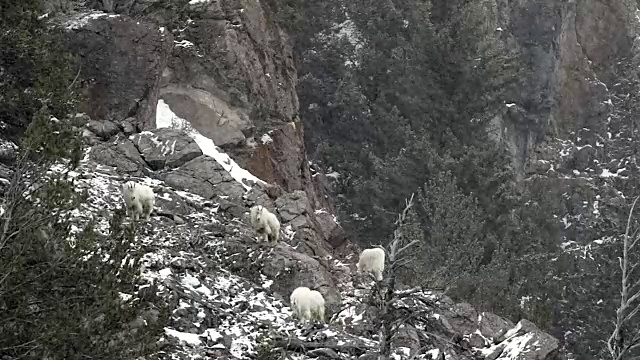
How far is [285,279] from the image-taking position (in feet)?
39.0

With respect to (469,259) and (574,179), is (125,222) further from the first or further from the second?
(574,179)

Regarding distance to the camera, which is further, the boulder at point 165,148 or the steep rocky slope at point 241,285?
the boulder at point 165,148

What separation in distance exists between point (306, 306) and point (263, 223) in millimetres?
2609

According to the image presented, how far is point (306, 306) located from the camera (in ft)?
33.8

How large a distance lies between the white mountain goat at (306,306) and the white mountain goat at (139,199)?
8.65ft

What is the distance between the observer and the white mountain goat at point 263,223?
12.6 m

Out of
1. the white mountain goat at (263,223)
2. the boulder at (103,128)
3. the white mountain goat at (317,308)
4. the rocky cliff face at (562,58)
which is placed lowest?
the white mountain goat at (317,308)

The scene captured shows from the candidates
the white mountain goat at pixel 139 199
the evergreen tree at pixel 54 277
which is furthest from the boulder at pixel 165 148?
the evergreen tree at pixel 54 277

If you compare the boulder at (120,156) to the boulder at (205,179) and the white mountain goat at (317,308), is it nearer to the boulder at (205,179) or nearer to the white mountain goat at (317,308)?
the boulder at (205,179)

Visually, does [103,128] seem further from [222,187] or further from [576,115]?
[576,115]

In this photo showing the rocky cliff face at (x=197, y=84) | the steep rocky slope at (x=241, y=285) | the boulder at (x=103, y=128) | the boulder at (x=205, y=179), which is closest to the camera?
the steep rocky slope at (x=241, y=285)

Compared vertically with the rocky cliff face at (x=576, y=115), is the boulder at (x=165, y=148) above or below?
below

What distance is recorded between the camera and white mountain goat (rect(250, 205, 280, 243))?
1260 centimetres

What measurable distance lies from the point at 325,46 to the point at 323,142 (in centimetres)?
435
